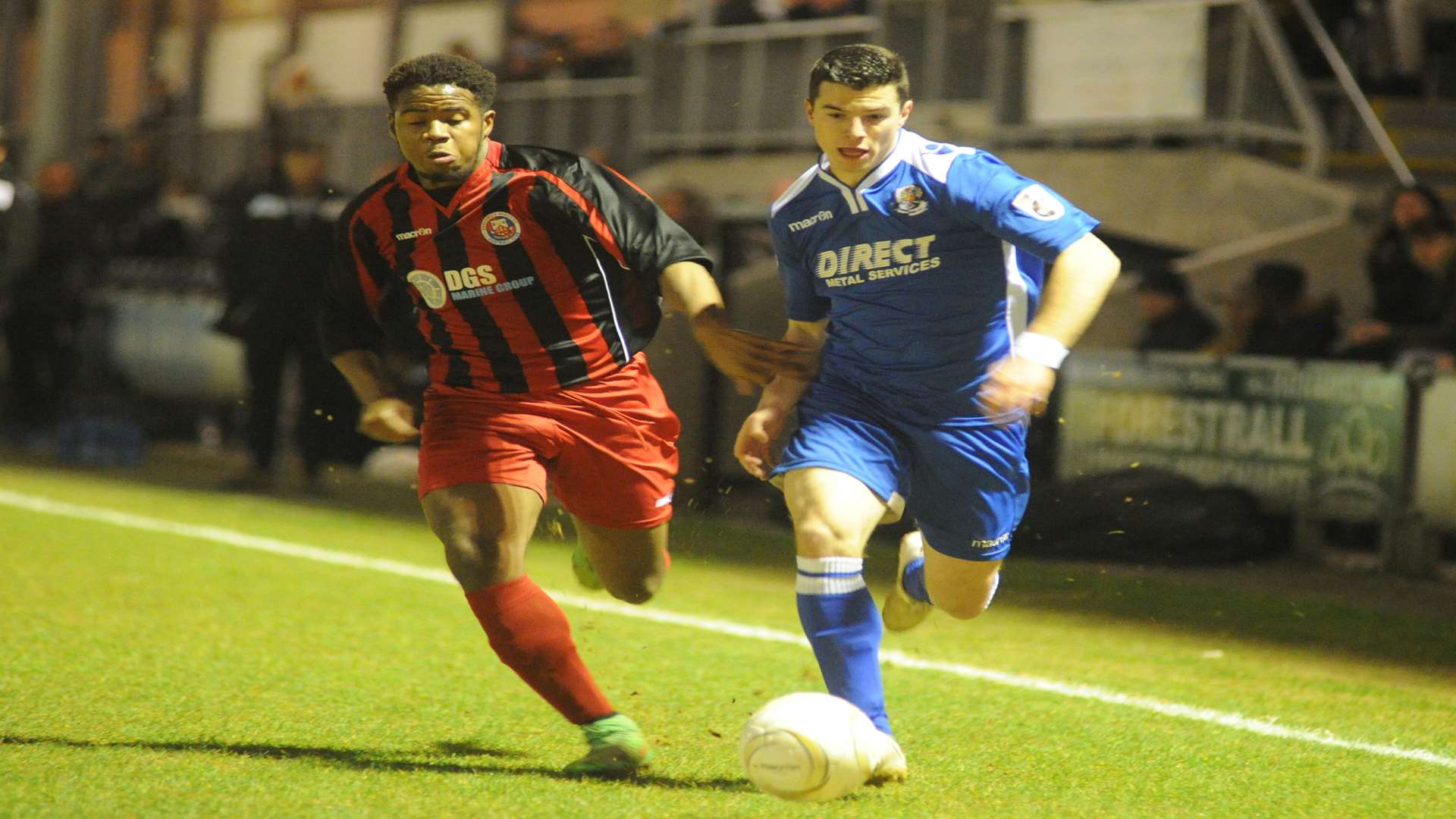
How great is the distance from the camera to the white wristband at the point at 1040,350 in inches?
167

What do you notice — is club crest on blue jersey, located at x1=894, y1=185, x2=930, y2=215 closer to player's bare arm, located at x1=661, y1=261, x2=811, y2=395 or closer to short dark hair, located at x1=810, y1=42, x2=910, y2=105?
short dark hair, located at x1=810, y1=42, x2=910, y2=105

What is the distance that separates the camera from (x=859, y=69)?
4422 mm

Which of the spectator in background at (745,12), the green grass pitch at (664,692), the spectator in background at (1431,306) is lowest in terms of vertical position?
the green grass pitch at (664,692)

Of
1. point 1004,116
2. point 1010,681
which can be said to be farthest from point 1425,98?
point 1010,681

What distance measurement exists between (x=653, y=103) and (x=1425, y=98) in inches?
298

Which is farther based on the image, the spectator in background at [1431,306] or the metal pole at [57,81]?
the metal pole at [57,81]

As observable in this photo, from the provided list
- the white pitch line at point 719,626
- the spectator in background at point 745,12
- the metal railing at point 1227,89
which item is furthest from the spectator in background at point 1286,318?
the spectator in background at point 745,12

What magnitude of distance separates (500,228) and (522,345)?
0.34 meters

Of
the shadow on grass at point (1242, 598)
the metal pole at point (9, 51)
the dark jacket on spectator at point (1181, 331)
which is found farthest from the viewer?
the metal pole at point (9, 51)

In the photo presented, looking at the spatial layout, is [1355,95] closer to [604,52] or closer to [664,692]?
[664,692]

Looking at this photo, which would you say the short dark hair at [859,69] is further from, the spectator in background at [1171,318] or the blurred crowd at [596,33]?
the blurred crowd at [596,33]

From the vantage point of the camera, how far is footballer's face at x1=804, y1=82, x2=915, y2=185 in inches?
176

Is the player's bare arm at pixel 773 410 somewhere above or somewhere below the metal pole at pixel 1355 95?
below

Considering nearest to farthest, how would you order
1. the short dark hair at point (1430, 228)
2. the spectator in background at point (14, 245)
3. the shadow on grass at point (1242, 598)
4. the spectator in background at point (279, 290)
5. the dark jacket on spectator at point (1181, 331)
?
the shadow on grass at point (1242, 598), the short dark hair at point (1430, 228), the dark jacket on spectator at point (1181, 331), the spectator in background at point (279, 290), the spectator in background at point (14, 245)
